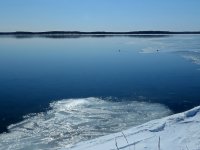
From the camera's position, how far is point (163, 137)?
8469 mm

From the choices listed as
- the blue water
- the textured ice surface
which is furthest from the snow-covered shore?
the blue water

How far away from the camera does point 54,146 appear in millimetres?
11000

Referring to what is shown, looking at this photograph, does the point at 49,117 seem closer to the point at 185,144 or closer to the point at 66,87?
the point at 66,87

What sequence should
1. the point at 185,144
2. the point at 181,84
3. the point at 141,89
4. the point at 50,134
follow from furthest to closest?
the point at 181,84 → the point at 141,89 → the point at 50,134 → the point at 185,144

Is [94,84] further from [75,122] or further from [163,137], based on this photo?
[163,137]

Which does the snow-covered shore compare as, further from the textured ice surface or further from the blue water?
the blue water

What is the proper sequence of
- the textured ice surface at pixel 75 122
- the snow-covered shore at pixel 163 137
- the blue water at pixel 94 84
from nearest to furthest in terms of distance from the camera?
the snow-covered shore at pixel 163 137 → the textured ice surface at pixel 75 122 → the blue water at pixel 94 84

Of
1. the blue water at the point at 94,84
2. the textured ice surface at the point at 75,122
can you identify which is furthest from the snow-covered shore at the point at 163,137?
the blue water at the point at 94,84

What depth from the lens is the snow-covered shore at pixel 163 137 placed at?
7738 millimetres

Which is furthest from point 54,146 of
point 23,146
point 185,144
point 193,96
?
point 193,96

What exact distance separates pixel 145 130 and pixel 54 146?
10.1ft

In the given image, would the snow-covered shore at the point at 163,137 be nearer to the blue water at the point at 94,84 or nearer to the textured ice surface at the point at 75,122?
the textured ice surface at the point at 75,122

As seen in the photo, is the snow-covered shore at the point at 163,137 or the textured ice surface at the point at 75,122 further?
the textured ice surface at the point at 75,122

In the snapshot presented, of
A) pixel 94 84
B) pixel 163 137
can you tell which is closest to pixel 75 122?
pixel 163 137
